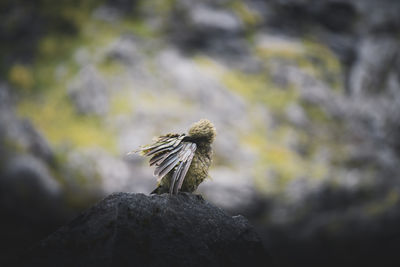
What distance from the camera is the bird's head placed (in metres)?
4.50

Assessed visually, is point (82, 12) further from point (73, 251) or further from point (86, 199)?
point (73, 251)

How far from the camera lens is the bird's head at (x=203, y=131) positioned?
4.50 m

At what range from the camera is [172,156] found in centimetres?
410

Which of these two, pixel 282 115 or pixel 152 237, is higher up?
pixel 282 115

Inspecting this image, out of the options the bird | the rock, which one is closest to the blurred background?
the bird

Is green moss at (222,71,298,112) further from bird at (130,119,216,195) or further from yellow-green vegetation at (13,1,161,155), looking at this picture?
bird at (130,119,216,195)

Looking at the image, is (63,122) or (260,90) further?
(260,90)

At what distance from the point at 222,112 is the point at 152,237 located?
14.4 metres

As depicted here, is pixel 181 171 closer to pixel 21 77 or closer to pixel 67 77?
pixel 67 77

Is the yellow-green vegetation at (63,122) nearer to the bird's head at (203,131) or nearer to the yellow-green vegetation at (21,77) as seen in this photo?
the yellow-green vegetation at (21,77)

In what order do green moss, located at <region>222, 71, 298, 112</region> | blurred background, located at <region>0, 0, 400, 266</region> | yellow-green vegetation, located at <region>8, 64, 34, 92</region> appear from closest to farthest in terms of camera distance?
1. blurred background, located at <region>0, 0, 400, 266</region>
2. yellow-green vegetation, located at <region>8, 64, 34, 92</region>
3. green moss, located at <region>222, 71, 298, 112</region>

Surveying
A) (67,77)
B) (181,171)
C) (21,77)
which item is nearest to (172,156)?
(181,171)

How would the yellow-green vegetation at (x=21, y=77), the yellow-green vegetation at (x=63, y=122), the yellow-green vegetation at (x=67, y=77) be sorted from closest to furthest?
the yellow-green vegetation at (x=63, y=122), the yellow-green vegetation at (x=67, y=77), the yellow-green vegetation at (x=21, y=77)

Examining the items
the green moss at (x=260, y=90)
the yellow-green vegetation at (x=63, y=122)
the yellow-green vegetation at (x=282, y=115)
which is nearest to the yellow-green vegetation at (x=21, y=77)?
the yellow-green vegetation at (x=63, y=122)
